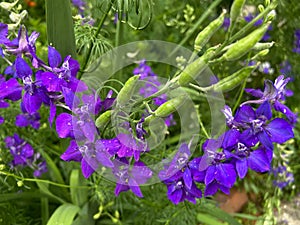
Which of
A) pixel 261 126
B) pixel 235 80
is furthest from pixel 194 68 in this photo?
pixel 261 126

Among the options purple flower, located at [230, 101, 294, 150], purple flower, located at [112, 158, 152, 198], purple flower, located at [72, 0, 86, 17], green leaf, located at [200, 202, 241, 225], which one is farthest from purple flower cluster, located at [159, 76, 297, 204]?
purple flower, located at [72, 0, 86, 17]

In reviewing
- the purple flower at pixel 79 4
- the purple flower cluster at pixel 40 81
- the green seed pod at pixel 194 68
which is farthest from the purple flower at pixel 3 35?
the purple flower at pixel 79 4

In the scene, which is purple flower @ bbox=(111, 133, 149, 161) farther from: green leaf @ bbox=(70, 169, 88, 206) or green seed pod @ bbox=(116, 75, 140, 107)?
green leaf @ bbox=(70, 169, 88, 206)

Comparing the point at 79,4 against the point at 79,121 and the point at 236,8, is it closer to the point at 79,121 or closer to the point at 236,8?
the point at 79,121

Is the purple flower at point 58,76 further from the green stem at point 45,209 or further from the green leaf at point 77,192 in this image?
the green stem at point 45,209

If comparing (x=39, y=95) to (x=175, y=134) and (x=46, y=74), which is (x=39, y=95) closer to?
(x=46, y=74)

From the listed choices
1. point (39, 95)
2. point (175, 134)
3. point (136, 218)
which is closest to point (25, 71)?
point (39, 95)
